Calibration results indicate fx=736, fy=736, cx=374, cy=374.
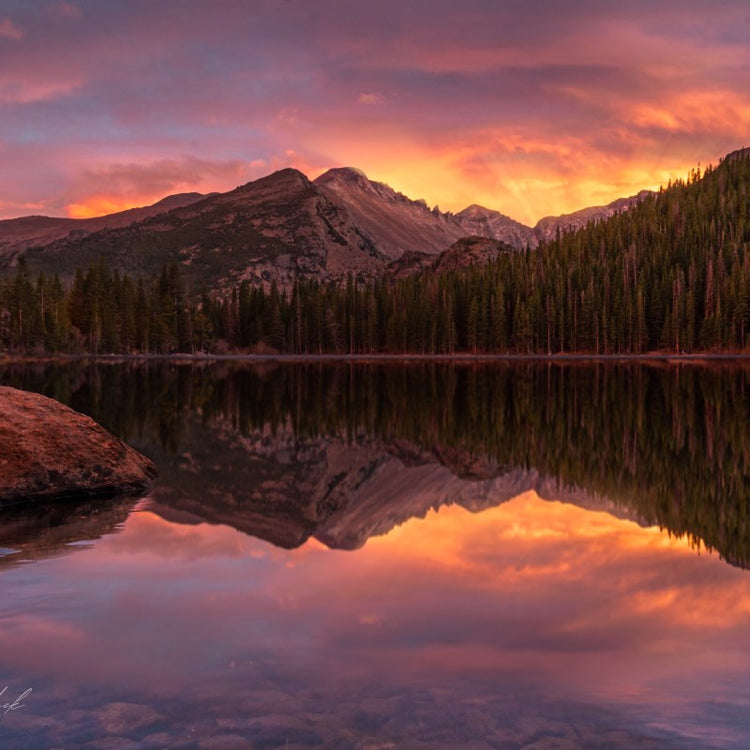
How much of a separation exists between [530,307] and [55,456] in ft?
520

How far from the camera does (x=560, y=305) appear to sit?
548ft

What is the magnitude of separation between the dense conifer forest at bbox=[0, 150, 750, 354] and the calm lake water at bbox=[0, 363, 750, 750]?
14467 centimetres

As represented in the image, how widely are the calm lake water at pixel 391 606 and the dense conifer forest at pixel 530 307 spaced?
145m

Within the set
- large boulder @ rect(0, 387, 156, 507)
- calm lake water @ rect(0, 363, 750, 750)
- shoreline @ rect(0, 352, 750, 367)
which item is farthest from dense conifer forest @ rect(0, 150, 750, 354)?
large boulder @ rect(0, 387, 156, 507)

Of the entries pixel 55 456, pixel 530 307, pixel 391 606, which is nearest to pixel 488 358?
pixel 530 307

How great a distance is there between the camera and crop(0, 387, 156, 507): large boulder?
16.2m

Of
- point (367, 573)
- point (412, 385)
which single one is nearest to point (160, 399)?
point (412, 385)

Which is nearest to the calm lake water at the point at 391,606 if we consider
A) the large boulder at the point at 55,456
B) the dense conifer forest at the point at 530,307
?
the large boulder at the point at 55,456

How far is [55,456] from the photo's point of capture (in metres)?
17.0

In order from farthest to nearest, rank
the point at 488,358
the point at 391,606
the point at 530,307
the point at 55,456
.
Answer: the point at 530,307 → the point at 488,358 → the point at 55,456 → the point at 391,606

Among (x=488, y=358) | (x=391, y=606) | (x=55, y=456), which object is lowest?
(x=391, y=606)

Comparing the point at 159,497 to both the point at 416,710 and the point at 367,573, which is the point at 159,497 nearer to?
the point at 367,573

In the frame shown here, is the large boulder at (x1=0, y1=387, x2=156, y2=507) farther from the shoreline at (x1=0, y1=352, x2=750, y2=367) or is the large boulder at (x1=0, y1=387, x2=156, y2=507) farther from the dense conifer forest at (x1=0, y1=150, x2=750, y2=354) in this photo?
the dense conifer forest at (x1=0, y1=150, x2=750, y2=354)

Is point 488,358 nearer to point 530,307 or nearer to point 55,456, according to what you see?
point 530,307
